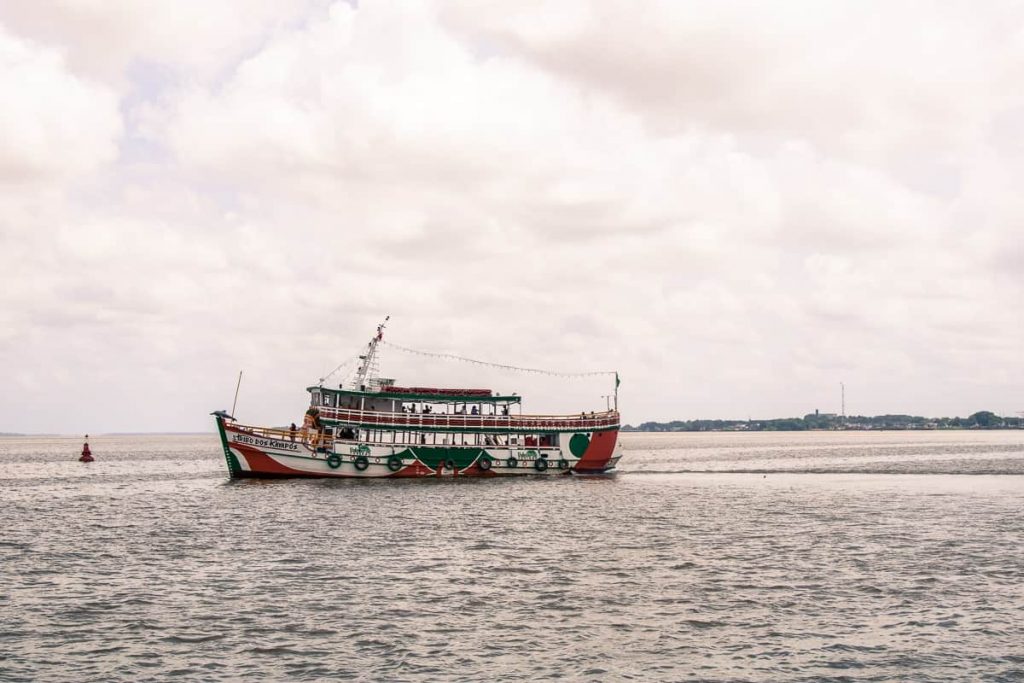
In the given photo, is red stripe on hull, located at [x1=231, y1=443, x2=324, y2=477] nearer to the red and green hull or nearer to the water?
the red and green hull

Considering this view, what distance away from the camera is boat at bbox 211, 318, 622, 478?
2502 inches

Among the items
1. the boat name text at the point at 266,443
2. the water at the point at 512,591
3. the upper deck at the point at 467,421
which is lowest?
the water at the point at 512,591

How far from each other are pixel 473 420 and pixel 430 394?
4.27 meters

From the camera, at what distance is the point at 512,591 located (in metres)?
25.7

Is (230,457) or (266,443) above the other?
(266,443)

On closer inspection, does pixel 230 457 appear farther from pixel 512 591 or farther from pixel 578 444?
pixel 512 591

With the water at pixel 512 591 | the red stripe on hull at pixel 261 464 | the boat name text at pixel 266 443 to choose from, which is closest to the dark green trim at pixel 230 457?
the red stripe on hull at pixel 261 464

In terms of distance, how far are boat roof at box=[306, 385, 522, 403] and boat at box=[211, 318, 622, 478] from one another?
78 mm

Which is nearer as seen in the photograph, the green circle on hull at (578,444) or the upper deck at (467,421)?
the upper deck at (467,421)

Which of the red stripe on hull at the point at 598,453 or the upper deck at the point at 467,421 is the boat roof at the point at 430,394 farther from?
the red stripe on hull at the point at 598,453

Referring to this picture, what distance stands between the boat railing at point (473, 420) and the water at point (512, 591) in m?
14.6

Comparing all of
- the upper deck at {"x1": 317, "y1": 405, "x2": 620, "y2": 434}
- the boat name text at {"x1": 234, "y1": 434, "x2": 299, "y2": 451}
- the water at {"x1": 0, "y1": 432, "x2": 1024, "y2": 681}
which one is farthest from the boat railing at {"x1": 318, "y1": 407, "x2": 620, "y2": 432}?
the water at {"x1": 0, "y1": 432, "x2": 1024, "y2": 681}

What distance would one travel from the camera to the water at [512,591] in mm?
18594

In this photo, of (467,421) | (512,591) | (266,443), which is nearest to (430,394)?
(467,421)
